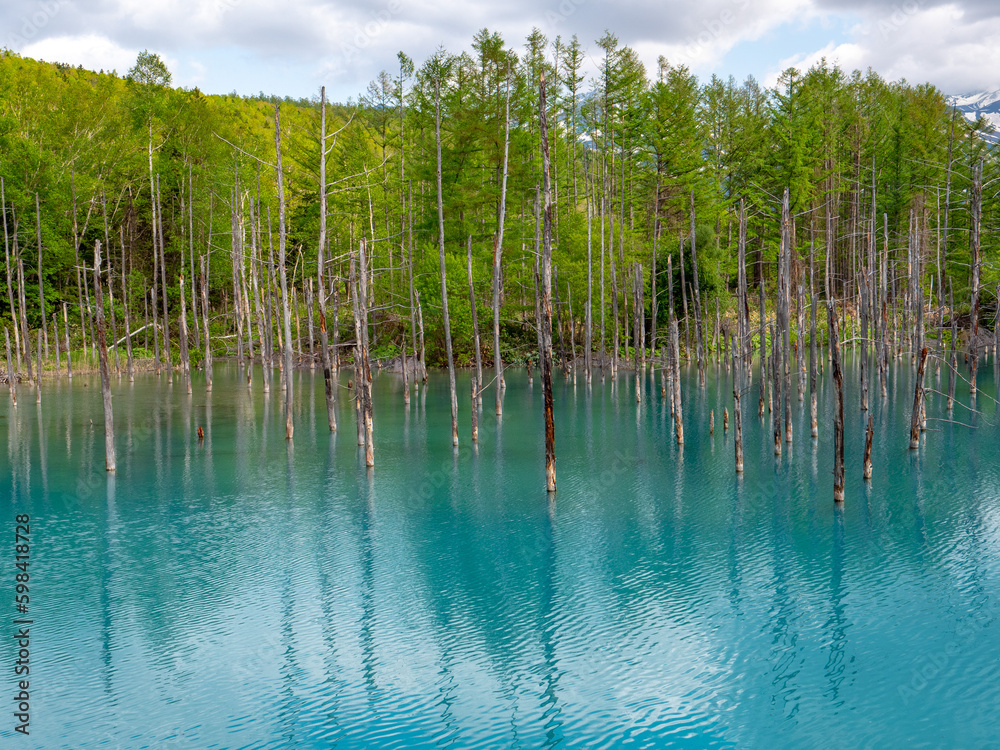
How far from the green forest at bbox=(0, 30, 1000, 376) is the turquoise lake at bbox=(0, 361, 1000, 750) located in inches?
795

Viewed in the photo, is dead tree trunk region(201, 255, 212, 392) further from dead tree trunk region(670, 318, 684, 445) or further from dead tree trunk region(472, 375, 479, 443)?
dead tree trunk region(670, 318, 684, 445)

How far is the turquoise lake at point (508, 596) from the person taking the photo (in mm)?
9453

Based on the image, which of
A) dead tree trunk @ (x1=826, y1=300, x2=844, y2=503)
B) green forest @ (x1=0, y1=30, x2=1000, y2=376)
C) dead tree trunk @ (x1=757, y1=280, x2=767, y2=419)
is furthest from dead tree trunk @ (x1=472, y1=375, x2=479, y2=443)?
green forest @ (x1=0, y1=30, x2=1000, y2=376)

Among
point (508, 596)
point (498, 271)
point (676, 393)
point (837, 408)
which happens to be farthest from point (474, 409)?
point (508, 596)

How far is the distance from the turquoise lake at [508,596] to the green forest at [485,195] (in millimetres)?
20182

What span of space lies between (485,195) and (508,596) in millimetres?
32514

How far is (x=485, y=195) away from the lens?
42844 millimetres

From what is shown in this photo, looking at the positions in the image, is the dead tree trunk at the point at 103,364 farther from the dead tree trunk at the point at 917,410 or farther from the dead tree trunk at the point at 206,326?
the dead tree trunk at the point at 917,410

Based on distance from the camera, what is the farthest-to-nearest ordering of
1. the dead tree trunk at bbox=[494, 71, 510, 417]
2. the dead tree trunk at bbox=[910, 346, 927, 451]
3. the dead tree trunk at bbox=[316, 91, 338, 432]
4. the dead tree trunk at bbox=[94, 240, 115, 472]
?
the dead tree trunk at bbox=[494, 71, 510, 417] → the dead tree trunk at bbox=[316, 91, 338, 432] → the dead tree trunk at bbox=[910, 346, 927, 451] → the dead tree trunk at bbox=[94, 240, 115, 472]

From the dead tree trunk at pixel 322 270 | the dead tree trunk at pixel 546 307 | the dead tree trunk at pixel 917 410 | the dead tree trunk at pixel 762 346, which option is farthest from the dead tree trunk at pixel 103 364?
the dead tree trunk at pixel 917 410

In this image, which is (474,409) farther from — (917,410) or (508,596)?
(917,410)

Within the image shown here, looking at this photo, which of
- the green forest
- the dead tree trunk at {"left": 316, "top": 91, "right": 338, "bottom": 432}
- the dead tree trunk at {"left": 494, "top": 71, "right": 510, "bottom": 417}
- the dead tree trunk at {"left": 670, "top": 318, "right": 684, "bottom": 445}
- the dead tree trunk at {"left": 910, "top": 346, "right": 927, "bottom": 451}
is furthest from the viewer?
the green forest

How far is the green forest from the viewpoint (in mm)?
42281

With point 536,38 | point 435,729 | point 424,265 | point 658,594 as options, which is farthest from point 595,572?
point 536,38
